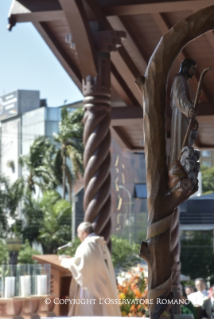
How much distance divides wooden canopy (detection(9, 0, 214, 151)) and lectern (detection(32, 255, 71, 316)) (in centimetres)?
202

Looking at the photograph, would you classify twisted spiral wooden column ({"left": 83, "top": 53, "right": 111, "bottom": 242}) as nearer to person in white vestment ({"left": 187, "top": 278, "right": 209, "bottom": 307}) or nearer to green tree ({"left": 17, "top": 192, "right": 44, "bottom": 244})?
person in white vestment ({"left": 187, "top": 278, "right": 209, "bottom": 307})

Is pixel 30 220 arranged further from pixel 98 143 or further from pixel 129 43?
pixel 98 143

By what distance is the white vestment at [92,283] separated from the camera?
5688 mm

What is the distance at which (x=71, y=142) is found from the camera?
37906 mm

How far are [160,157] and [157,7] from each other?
5.02 metres

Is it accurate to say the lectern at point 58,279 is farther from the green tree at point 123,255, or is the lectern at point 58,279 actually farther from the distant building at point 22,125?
the distant building at point 22,125

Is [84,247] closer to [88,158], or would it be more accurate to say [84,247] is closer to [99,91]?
[88,158]

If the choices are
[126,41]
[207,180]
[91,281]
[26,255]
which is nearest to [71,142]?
[26,255]

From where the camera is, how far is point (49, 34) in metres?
8.20

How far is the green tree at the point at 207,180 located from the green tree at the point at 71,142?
15199 mm

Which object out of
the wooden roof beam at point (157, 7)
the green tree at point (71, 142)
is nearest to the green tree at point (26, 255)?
the green tree at point (71, 142)

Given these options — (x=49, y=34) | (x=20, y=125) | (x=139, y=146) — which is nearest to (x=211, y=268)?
(x=20, y=125)

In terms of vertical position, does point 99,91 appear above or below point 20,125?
below

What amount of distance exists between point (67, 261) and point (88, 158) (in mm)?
1334
